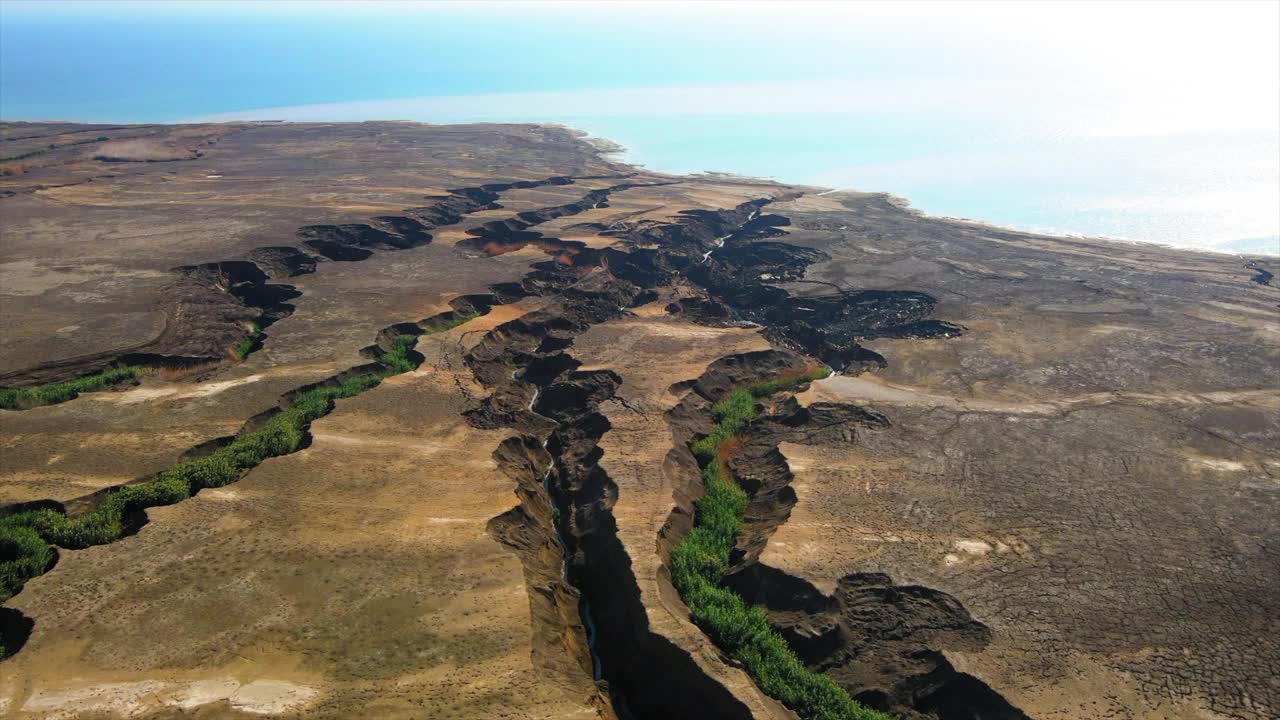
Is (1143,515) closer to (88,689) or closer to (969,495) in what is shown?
(969,495)

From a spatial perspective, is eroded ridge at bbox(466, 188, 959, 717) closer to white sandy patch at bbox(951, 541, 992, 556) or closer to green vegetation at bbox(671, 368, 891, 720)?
green vegetation at bbox(671, 368, 891, 720)

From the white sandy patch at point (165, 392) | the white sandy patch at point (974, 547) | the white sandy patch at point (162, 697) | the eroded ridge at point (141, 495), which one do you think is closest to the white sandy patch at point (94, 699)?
the white sandy patch at point (162, 697)

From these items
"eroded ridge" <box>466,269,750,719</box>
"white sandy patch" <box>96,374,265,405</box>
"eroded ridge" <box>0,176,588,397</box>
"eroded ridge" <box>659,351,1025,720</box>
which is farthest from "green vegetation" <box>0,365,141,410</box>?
"eroded ridge" <box>659,351,1025,720</box>

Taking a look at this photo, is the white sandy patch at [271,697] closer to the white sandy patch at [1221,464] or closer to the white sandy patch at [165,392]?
the white sandy patch at [165,392]

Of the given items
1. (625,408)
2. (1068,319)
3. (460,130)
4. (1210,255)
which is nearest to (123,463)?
(625,408)

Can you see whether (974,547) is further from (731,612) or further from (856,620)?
(731,612)
